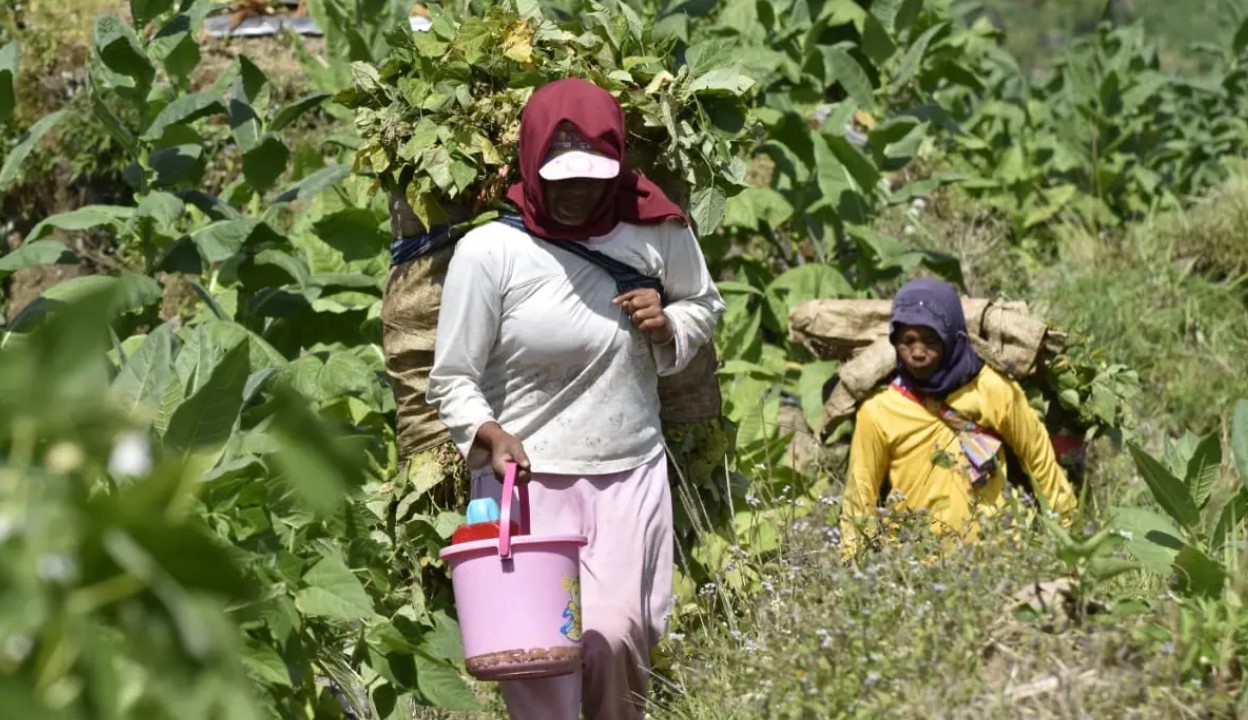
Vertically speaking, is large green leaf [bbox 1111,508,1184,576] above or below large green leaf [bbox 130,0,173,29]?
below

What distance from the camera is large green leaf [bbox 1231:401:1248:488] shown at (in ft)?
11.6

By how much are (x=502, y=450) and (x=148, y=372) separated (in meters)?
0.77

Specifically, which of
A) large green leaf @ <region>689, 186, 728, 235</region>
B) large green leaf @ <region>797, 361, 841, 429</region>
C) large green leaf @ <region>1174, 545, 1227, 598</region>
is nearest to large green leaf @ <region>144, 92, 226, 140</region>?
large green leaf @ <region>689, 186, 728, 235</region>

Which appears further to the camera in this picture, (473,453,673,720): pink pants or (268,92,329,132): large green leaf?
(268,92,329,132): large green leaf

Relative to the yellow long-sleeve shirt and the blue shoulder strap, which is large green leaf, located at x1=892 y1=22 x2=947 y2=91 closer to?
the yellow long-sleeve shirt

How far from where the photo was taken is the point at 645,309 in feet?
13.0

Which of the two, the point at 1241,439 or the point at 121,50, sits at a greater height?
the point at 121,50

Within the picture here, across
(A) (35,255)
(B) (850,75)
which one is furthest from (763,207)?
(A) (35,255)

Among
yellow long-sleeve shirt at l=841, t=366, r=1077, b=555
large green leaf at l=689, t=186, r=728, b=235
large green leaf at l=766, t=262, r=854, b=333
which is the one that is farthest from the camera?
large green leaf at l=766, t=262, r=854, b=333

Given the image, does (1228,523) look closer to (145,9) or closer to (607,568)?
(607,568)

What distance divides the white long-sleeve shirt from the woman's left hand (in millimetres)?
46

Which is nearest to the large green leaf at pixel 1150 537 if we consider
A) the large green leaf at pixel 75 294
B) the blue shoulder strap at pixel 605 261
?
the blue shoulder strap at pixel 605 261

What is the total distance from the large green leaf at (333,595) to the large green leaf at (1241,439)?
5.31 ft

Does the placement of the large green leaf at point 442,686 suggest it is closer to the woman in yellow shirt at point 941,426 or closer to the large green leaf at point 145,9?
the woman in yellow shirt at point 941,426
